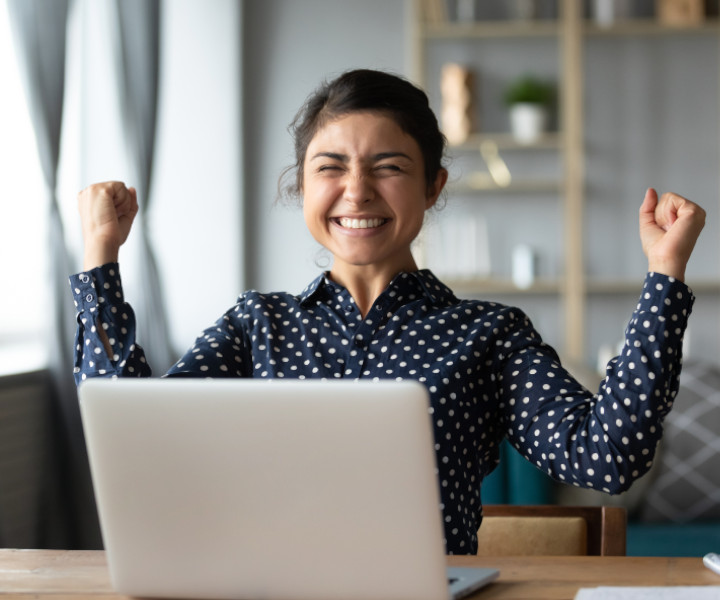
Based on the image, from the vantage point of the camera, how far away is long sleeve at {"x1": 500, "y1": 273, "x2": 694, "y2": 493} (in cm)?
116

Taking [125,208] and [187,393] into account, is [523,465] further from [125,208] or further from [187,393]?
[187,393]

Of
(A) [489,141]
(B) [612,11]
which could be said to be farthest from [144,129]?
(B) [612,11]

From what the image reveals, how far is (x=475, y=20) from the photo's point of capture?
177 inches

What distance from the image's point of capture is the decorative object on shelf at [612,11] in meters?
4.32

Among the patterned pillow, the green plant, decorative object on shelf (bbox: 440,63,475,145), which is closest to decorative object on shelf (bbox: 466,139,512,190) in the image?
decorative object on shelf (bbox: 440,63,475,145)

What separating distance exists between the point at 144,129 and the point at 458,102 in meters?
1.48

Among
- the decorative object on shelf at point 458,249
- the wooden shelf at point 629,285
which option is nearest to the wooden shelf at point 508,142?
the decorative object on shelf at point 458,249

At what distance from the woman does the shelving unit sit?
2.86m

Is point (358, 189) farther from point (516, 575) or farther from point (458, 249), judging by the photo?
point (458, 249)

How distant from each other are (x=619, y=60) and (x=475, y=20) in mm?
705

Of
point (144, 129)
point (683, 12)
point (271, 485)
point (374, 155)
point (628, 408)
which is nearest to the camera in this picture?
point (271, 485)

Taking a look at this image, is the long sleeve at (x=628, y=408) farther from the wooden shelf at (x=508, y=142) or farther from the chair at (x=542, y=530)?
the wooden shelf at (x=508, y=142)

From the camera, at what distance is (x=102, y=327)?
4.49ft

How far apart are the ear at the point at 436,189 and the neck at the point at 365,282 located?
129 mm
